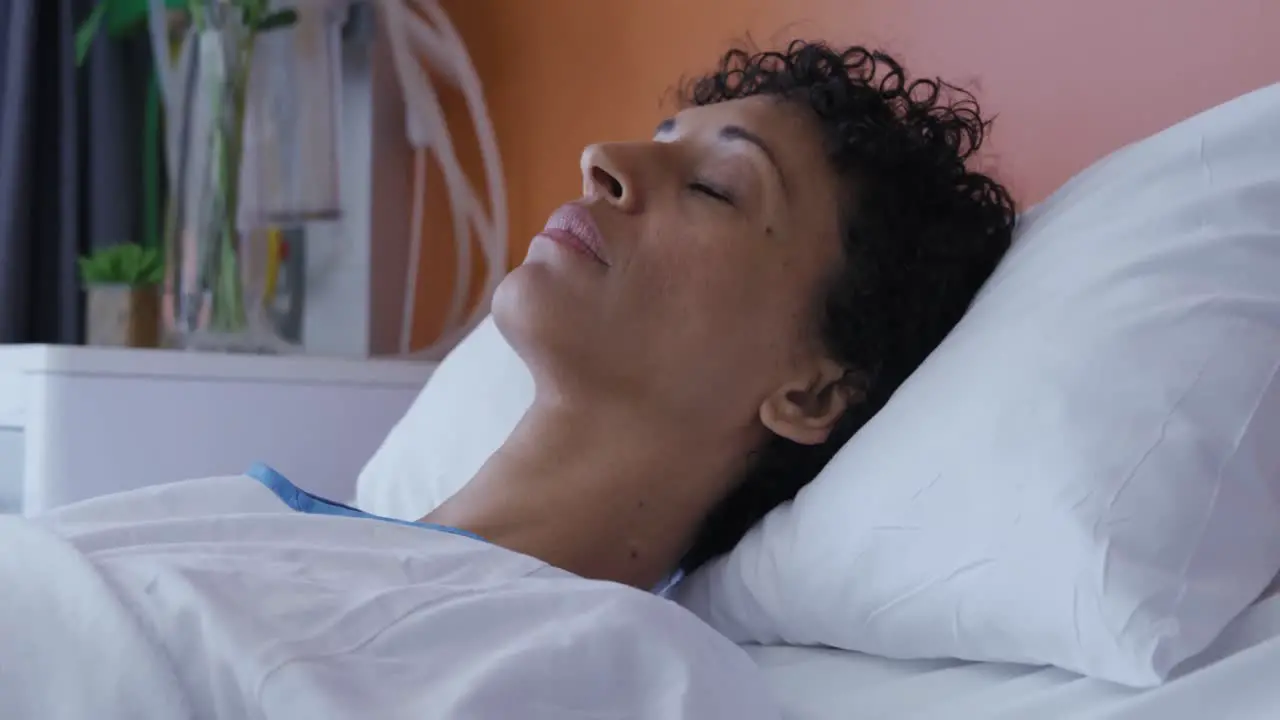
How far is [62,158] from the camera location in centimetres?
206

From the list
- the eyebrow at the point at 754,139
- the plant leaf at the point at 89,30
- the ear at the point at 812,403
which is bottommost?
the ear at the point at 812,403

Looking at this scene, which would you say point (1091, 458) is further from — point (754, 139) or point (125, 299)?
point (125, 299)

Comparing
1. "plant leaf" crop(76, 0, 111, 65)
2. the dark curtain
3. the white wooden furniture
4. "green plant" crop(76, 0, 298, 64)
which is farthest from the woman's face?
the dark curtain

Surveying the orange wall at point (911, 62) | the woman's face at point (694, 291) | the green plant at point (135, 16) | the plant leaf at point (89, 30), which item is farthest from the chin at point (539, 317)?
the plant leaf at point (89, 30)

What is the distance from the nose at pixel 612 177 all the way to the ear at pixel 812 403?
0.20 m

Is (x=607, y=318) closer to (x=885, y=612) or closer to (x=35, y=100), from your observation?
(x=885, y=612)

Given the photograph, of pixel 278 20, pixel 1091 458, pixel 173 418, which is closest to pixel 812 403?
pixel 1091 458

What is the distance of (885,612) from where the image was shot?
2.34 feet

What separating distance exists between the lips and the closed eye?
0.30 feet

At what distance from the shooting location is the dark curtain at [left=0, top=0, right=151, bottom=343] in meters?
2.01

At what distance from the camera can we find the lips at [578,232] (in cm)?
100

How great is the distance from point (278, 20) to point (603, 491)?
45.2 inches

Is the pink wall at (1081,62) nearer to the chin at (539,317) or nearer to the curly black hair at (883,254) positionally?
the curly black hair at (883,254)

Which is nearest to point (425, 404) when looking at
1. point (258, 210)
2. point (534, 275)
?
point (534, 275)
